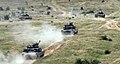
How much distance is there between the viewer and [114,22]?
10162 centimetres

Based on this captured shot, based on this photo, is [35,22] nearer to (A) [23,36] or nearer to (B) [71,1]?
(A) [23,36]

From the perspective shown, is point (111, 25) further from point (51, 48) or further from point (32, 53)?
point (32, 53)

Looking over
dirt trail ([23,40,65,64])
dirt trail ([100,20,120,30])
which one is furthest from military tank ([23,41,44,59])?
dirt trail ([100,20,120,30])

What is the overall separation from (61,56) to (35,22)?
54.3 m

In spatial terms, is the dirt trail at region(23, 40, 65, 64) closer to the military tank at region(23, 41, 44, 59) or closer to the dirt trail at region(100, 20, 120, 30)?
the military tank at region(23, 41, 44, 59)

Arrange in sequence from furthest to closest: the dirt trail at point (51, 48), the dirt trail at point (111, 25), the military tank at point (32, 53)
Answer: the dirt trail at point (111, 25)
the dirt trail at point (51, 48)
the military tank at point (32, 53)

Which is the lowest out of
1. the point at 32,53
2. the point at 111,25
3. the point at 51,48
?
the point at 111,25

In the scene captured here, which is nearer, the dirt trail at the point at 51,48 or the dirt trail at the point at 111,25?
the dirt trail at the point at 51,48

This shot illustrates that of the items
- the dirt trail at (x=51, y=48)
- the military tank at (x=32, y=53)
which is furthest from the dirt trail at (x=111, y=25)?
the military tank at (x=32, y=53)

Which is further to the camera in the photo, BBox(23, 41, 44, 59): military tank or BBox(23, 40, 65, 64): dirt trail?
BBox(23, 40, 65, 64): dirt trail

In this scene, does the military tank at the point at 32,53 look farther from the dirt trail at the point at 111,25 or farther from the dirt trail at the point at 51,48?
the dirt trail at the point at 111,25

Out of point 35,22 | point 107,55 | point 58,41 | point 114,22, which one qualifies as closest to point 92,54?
point 107,55

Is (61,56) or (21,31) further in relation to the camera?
(21,31)

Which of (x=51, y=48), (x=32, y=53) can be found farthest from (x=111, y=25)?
(x=32, y=53)
